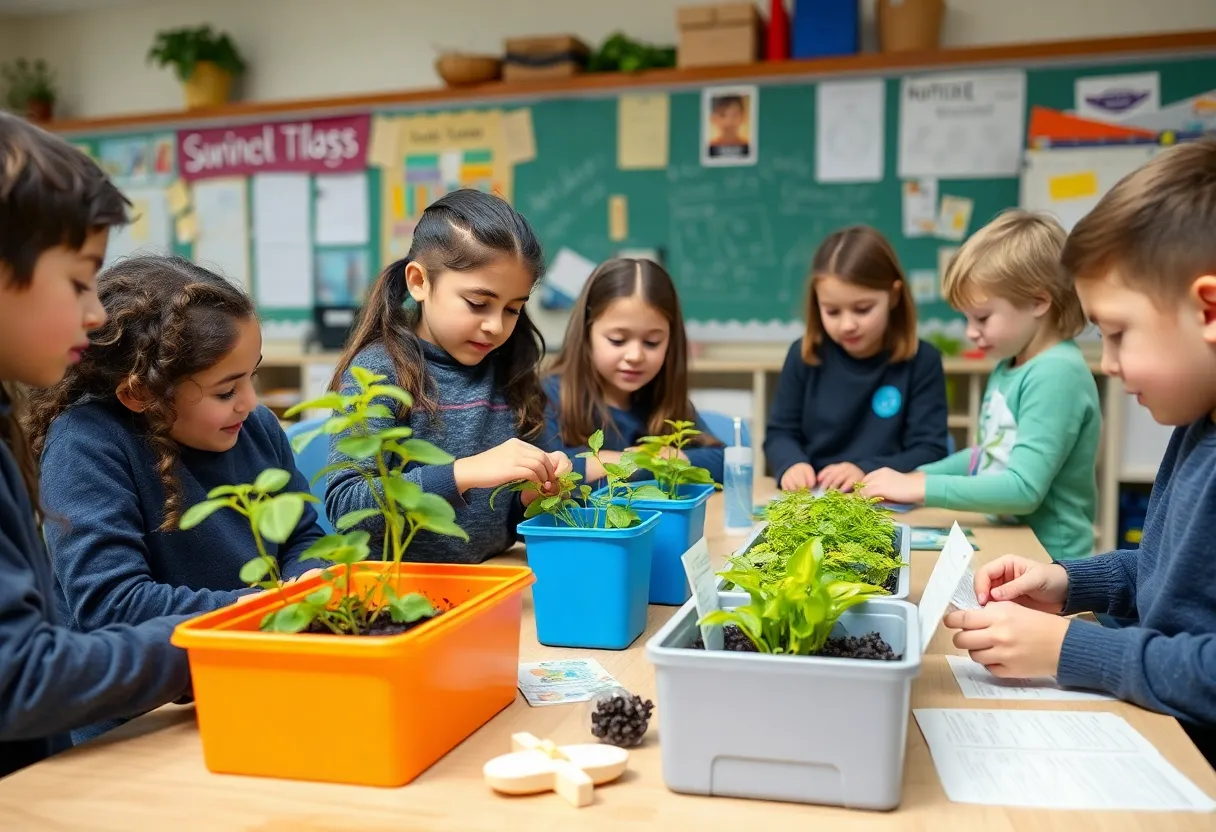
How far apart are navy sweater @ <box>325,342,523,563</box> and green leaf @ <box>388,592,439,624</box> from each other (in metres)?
0.57

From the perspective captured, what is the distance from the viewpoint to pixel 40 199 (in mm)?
822

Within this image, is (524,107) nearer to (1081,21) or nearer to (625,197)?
(625,197)

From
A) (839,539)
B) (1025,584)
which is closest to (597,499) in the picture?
(839,539)

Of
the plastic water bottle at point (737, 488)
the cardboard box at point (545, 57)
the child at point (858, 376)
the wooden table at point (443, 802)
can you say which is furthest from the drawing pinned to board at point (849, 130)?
the wooden table at point (443, 802)

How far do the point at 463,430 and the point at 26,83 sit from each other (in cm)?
451

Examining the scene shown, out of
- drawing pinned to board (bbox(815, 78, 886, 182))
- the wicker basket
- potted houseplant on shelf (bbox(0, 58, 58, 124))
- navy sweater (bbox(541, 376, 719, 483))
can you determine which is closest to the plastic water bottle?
navy sweater (bbox(541, 376, 719, 483))

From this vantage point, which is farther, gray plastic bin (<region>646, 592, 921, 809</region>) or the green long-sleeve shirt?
the green long-sleeve shirt

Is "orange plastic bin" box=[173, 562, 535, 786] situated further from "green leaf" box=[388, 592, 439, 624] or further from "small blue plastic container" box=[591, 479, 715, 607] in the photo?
"small blue plastic container" box=[591, 479, 715, 607]

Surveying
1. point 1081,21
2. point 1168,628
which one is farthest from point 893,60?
point 1168,628

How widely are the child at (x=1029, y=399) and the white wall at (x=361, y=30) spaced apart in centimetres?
222

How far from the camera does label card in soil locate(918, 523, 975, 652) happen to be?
89cm

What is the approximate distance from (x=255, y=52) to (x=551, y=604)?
4334 mm

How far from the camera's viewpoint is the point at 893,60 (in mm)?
3732

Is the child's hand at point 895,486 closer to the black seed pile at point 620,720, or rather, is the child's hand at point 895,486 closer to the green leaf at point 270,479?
the black seed pile at point 620,720
